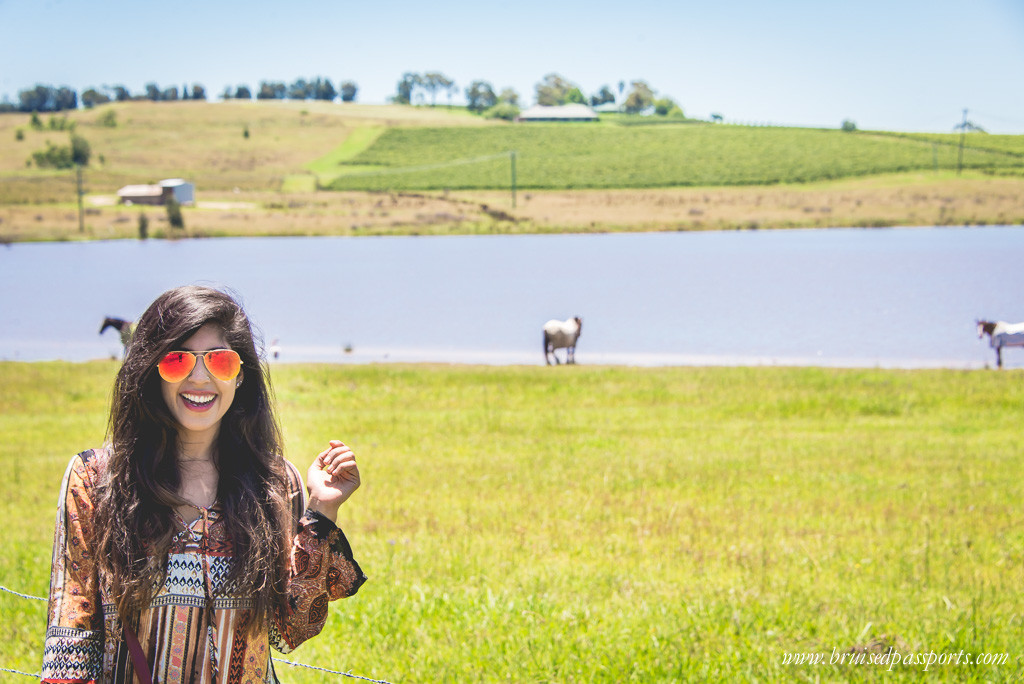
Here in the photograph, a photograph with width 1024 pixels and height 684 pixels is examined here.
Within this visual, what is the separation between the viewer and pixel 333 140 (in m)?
125

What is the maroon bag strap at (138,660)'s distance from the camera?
8.25 feet

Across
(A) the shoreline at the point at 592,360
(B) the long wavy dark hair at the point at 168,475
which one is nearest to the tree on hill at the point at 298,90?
(A) the shoreline at the point at 592,360

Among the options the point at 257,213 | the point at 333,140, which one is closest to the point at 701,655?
the point at 257,213

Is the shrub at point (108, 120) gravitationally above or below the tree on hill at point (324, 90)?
below

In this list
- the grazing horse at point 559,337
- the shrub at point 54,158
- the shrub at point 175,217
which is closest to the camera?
the grazing horse at point 559,337

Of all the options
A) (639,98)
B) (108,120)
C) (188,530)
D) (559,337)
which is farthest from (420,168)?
(188,530)

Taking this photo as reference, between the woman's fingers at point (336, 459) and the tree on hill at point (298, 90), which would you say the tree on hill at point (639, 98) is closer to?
the tree on hill at point (298, 90)

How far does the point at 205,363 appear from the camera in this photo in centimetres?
266

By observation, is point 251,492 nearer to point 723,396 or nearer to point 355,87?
point 723,396

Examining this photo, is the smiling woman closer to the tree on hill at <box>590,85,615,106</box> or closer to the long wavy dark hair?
the long wavy dark hair

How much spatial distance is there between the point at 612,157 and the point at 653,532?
323 feet

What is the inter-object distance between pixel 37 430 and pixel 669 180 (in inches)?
2990

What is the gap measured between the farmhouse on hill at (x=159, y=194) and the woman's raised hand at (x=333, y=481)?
3325 inches

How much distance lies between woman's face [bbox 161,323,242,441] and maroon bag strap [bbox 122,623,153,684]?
0.60 meters
